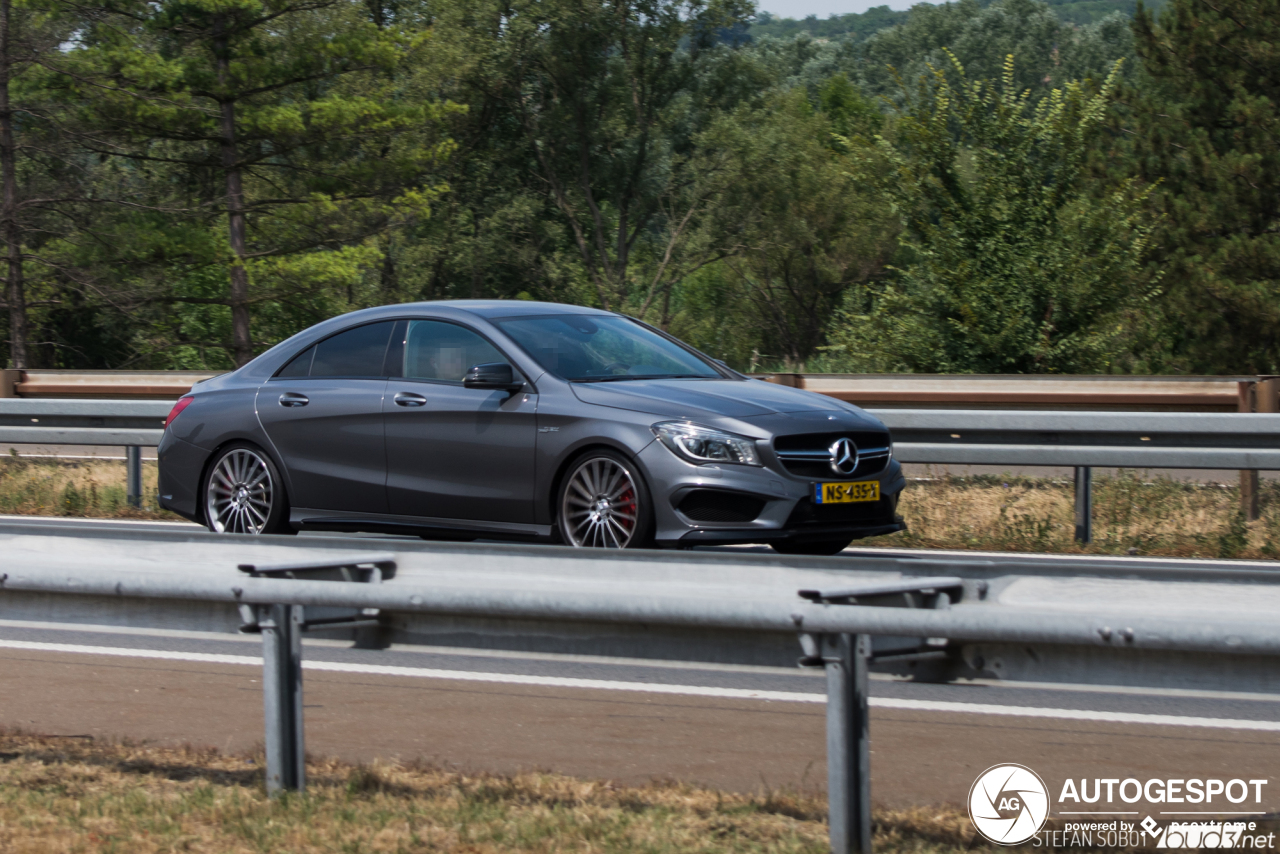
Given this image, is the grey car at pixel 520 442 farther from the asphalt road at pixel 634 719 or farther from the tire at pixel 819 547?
the asphalt road at pixel 634 719

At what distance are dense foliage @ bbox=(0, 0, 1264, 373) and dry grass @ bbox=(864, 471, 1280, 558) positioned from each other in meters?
8.46

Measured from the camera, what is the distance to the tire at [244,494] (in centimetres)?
862

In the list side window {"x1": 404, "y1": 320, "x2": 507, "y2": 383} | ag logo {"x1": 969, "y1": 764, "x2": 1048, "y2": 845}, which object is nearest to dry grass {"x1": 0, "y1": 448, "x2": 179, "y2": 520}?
side window {"x1": 404, "y1": 320, "x2": 507, "y2": 383}

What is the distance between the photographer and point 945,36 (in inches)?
4299

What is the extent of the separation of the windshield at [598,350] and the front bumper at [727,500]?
92cm

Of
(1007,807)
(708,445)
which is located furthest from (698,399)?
(1007,807)

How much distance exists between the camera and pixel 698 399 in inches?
300

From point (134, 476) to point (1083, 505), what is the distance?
25.6 ft

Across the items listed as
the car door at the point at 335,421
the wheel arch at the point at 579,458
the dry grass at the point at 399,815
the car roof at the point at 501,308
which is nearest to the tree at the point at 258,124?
the car door at the point at 335,421

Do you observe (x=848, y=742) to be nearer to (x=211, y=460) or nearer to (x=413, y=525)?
(x=413, y=525)

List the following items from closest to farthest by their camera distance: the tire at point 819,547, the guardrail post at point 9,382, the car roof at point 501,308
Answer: the tire at point 819,547, the car roof at point 501,308, the guardrail post at point 9,382

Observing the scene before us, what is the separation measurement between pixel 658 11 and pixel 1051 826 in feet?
146

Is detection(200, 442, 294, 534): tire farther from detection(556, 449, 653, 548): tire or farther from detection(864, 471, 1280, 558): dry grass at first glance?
detection(864, 471, 1280, 558): dry grass

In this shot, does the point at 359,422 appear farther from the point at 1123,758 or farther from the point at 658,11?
the point at 658,11
